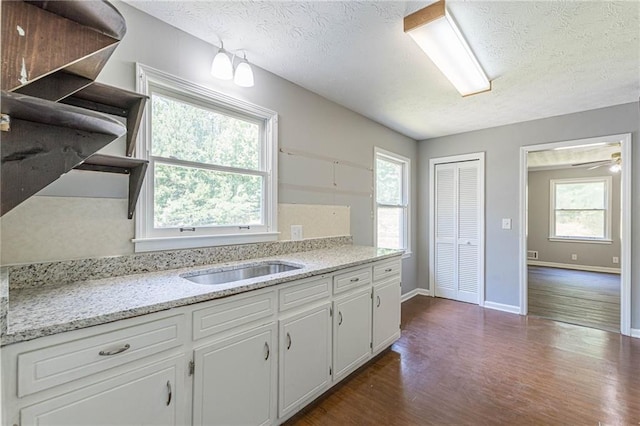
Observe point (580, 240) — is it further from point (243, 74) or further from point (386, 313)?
point (243, 74)

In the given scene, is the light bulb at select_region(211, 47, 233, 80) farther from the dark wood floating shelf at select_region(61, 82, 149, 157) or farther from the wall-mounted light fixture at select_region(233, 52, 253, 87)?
the dark wood floating shelf at select_region(61, 82, 149, 157)

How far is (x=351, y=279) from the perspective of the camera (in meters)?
2.16

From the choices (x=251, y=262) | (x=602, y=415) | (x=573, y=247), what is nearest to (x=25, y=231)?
(x=251, y=262)

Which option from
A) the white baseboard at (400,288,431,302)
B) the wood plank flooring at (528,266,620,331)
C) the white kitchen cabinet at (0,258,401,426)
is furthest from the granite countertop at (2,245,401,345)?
the wood plank flooring at (528,266,620,331)

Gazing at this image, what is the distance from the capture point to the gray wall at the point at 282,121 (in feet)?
5.24

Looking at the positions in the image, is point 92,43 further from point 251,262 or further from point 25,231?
→ point 251,262

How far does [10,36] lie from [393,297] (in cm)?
274

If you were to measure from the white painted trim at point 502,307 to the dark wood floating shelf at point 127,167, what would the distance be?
4184 mm

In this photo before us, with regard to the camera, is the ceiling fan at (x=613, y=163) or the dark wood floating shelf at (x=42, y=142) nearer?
the dark wood floating shelf at (x=42, y=142)

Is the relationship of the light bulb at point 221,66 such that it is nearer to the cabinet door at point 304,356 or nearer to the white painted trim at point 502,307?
the cabinet door at point 304,356

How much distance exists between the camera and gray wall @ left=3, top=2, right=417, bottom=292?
1.60 metres

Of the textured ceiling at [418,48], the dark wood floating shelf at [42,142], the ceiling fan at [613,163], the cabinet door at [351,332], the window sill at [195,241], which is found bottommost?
the cabinet door at [351,332]

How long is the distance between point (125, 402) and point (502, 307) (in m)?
4.13

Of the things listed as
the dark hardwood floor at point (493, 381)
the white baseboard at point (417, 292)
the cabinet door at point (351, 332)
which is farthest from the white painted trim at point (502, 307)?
the cabinet door at point (351, 332)
